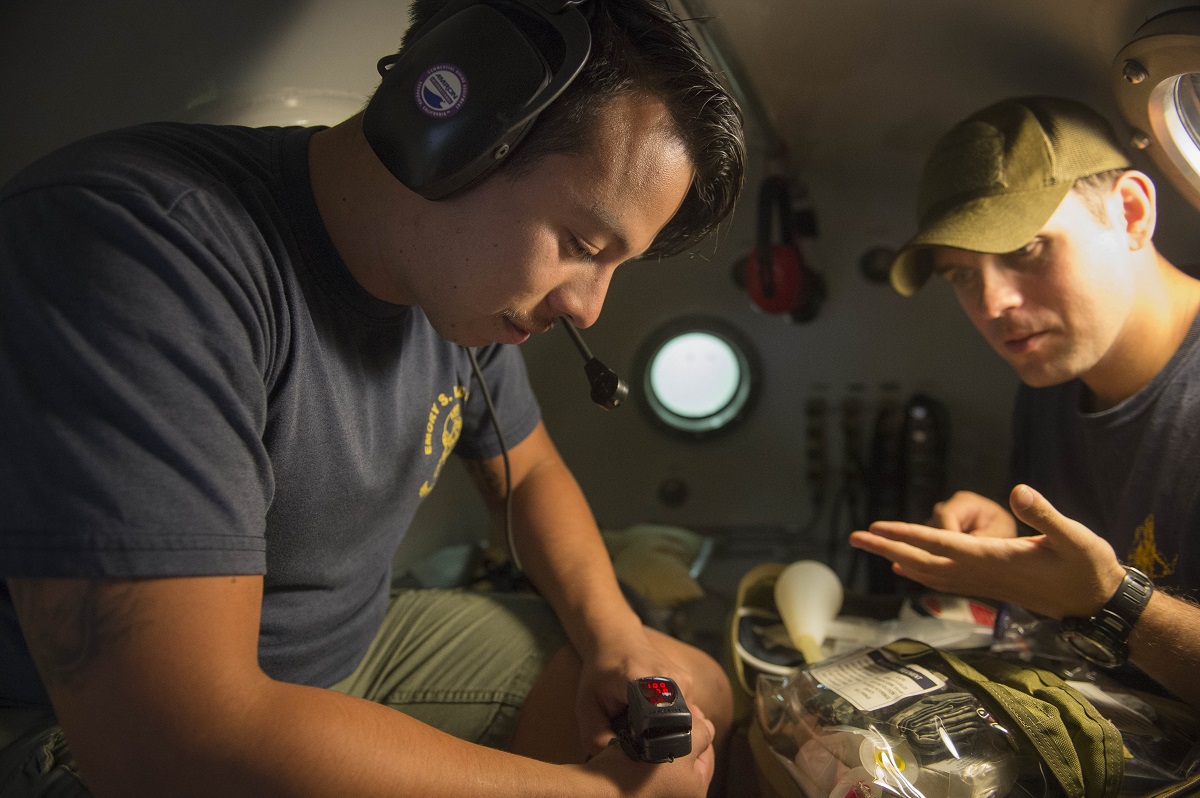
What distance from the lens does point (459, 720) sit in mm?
984

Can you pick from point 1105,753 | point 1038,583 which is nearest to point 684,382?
point 1038,583

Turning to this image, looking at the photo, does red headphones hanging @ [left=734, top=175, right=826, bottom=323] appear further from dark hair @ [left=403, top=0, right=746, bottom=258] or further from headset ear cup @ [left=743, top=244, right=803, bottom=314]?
dark hair @ [left=403, top=0, right=746, bottom=258]

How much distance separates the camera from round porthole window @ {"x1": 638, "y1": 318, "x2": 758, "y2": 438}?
1876mm

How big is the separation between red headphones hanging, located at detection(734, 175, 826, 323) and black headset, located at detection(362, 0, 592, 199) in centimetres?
104

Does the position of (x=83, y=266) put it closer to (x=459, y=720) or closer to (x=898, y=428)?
(x=459, y=720)

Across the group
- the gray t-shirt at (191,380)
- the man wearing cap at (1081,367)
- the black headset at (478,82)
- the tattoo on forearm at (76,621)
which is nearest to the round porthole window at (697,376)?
the man wearing cap at (1081,367)

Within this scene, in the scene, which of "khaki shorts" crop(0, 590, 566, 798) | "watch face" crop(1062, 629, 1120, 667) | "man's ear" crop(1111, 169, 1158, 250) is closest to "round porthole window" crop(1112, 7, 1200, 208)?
"man's ear" crop(1111, 169, 1158, 250)

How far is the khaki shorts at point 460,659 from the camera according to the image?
993mm

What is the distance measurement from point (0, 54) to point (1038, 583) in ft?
4.31

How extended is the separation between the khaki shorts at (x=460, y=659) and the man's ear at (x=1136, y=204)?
3.27 ft

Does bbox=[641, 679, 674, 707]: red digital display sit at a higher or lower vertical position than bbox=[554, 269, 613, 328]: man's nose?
lower

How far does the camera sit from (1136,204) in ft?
3.51

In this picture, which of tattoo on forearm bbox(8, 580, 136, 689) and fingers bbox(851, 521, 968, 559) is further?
fingers bbox(851, 521, 968, 559)

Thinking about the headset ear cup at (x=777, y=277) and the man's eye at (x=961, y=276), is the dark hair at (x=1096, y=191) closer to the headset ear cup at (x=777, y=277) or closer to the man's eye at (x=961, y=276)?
the man's eye at (x=961, y=276)
